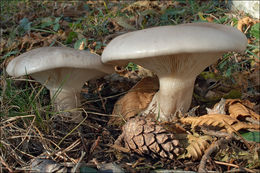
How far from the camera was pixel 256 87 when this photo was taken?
8.52 ft

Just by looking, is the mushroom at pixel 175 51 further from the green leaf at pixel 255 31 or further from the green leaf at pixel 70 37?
the green leaf at pixel 70 37

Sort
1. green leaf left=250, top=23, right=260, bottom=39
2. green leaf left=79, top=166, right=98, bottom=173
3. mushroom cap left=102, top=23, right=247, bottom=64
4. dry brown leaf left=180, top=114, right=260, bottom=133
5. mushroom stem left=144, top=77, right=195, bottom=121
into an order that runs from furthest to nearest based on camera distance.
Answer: green leaf left=250, top=23, right=260, bottom=39
mushroom stem left=144, top=77, right=195, bottom=121
dry brown leaf left=180, top=114, right=260, bottom=133
mushroom cap left=102, top=23, right=247, bottom=64
green leaf left=79, top=166, right=98, bottom=173

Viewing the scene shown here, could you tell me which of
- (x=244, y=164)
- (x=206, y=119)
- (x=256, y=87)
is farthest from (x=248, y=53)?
(x=244, y=164)

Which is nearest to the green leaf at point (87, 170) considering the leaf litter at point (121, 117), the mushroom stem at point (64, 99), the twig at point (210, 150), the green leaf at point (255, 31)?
the leaf litter at point (121, 117)

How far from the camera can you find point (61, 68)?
2.03m

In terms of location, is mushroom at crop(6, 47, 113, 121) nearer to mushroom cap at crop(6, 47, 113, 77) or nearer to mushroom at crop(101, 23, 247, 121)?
mushroom cap at crop(6, 47, 113, 77)

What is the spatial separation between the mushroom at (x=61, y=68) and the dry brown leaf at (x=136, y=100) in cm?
33

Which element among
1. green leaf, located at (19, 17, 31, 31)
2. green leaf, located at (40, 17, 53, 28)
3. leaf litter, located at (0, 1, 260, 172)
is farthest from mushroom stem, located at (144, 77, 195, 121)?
green leaf, located at (19, 17, 31, 31)

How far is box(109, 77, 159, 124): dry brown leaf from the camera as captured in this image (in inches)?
87.3

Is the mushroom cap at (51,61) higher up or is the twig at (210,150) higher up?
the mushroom cap at (51,61)

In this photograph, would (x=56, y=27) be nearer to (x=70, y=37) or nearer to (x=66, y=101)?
(x=70, y=37)

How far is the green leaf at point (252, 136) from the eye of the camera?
1566mm

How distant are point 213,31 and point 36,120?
1.31m

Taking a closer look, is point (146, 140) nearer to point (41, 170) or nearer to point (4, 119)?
point (41, 170)
